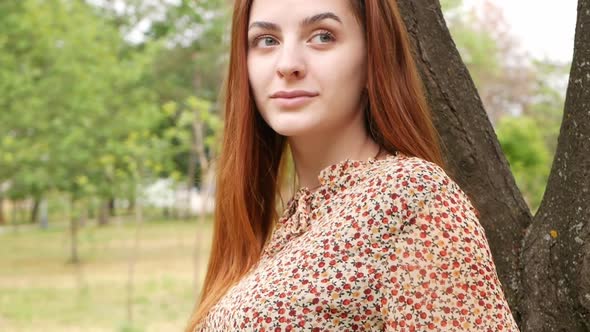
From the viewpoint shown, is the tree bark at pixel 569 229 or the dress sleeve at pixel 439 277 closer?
the dress sleeve at pixel 439 277

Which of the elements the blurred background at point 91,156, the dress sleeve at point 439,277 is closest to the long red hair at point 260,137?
the dress sleeve at point 439,277

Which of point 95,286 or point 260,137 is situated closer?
point 260,137

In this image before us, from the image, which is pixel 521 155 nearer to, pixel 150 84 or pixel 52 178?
pixel 52 178

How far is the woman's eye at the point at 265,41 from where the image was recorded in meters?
1.50

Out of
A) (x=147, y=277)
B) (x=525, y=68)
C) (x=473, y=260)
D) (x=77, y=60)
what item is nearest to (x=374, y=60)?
(x=473, y=260)

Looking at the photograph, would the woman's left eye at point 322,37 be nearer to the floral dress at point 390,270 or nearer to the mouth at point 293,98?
the mouth at point 293,98

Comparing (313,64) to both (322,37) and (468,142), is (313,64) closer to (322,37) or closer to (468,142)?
(322,37)

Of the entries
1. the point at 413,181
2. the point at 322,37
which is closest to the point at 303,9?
the point at 322,37

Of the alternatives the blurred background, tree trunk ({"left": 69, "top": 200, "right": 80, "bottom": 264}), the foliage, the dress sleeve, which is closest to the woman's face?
the dress sleeve

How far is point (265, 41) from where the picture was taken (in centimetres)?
151

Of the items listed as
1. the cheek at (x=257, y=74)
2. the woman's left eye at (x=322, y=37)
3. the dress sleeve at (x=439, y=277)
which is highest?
the woman's left eye at (x=322, y=37)

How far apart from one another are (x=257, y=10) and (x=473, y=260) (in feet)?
2.07

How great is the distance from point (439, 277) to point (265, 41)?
0.57m

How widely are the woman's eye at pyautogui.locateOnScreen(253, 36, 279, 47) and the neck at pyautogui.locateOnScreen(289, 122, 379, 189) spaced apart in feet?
0.62
